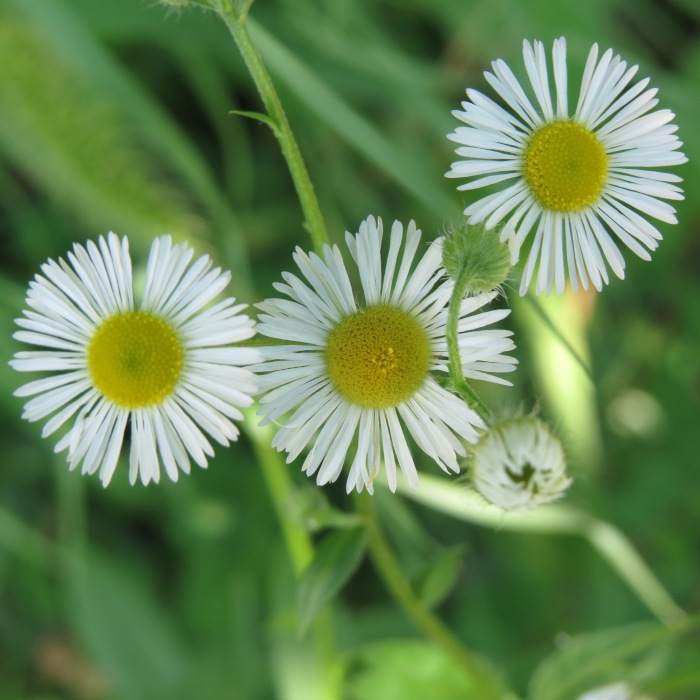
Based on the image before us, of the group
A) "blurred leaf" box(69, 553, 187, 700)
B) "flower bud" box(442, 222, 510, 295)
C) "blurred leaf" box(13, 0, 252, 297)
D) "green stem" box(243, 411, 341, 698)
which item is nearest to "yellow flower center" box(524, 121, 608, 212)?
"flower bud" box(442, 222, 510, 295)

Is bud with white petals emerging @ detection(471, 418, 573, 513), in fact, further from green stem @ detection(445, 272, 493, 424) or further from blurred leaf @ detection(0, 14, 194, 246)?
blurred leaf @ detection(0, 14, 194, 246)

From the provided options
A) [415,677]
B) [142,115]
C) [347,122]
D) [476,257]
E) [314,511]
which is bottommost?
[415,677]

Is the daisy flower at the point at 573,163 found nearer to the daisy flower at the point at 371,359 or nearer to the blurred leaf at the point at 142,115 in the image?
the daisy flower at the point at 371,359

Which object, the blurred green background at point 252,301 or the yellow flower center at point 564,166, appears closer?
the yellow flower center at point 564,166

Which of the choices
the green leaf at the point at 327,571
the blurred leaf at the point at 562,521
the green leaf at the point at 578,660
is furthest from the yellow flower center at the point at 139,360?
the green leaf at the point at 578,660

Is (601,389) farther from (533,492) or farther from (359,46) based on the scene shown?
(533,492)

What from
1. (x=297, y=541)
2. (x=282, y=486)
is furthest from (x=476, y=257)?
(x=282, y=486)

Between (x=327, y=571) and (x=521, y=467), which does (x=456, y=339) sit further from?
(x=327, y=571)
